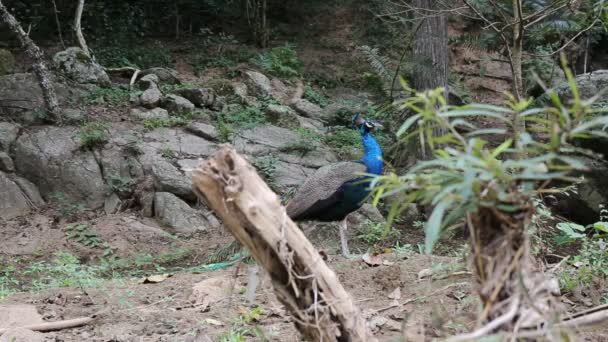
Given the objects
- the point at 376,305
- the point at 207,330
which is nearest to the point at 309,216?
the point at 376,305

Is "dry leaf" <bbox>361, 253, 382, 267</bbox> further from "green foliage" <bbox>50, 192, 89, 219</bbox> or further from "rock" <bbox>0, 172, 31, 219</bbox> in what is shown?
"rock" <bbox>0, 172, 31, 219</bbox>

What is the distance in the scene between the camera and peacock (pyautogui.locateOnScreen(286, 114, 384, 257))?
5637mm

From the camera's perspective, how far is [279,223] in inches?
75.5

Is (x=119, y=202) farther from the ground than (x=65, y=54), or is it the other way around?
(x=65, y=54)

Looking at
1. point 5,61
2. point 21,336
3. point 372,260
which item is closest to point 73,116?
point 5,61

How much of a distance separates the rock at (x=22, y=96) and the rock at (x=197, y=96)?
172 cm

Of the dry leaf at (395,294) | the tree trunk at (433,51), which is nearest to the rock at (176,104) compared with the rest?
the tree trunk at (433,51)

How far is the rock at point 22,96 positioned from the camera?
30.6ft

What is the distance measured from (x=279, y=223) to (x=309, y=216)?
3.80 metres

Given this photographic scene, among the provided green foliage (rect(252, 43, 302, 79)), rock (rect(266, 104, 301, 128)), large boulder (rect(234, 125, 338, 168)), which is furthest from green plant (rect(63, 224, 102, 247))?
green foliage (rect(252, 43, 302, 79))

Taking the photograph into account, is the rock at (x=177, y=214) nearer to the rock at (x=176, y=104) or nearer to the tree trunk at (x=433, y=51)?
the rock at (x=176, y=104)

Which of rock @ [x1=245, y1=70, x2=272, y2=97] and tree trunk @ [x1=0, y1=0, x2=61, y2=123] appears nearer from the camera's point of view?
tree trunk @ [x1=0, y1=0, x2=61, y2=123]

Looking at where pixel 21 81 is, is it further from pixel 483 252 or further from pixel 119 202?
pixel 483 252

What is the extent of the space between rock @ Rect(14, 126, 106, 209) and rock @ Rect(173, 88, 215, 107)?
7.87ft
